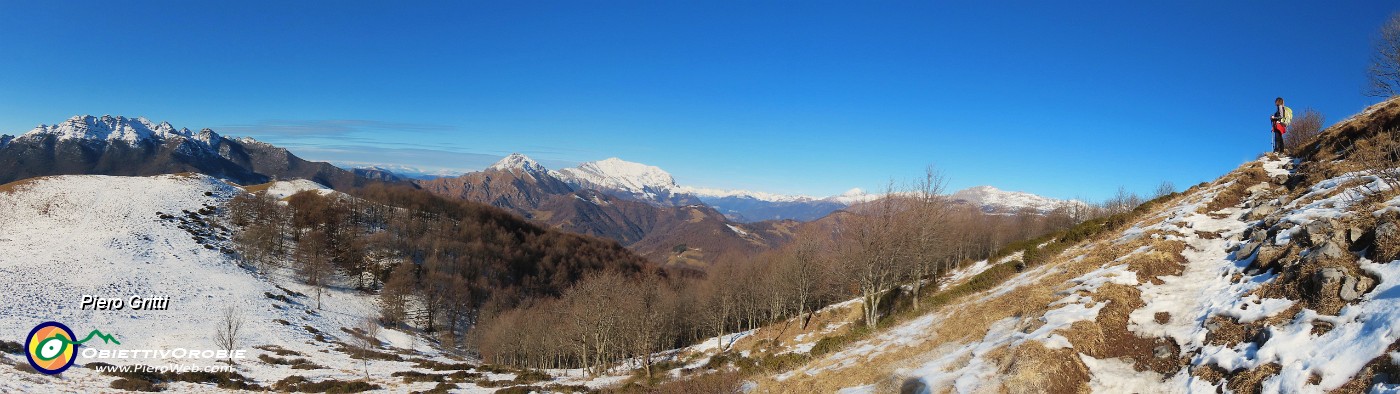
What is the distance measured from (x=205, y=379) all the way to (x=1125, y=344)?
1922 inches

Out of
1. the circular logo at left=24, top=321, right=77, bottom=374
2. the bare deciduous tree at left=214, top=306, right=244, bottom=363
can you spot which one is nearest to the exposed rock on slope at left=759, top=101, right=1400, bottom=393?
the circular logo at left=24, top=321, right=77, bottom=374

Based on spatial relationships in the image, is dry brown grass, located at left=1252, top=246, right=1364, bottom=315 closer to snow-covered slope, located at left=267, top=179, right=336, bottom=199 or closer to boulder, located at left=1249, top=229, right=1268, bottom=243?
boulder, located at left=1249, top=229, right=1268, bottom=243

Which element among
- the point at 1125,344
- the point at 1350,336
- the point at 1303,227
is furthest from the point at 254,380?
the point at 1303,227

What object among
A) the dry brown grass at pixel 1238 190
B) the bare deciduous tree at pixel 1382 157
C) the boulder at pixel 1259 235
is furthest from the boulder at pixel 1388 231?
the dry brown grass at pixel 1238 190

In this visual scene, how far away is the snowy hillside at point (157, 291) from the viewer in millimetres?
40844

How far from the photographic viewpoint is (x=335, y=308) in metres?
81.5

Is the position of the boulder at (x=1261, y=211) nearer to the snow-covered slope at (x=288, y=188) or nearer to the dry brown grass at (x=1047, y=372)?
the dry brown grass at (x=1047, y=372)

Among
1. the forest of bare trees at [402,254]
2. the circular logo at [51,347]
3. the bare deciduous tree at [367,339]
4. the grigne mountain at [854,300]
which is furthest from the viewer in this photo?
the forest of bare trees at [402,254]

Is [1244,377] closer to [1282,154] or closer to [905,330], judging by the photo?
[905,330]

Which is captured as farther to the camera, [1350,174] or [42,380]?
[42,380]

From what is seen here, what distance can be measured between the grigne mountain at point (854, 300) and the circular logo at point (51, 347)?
3.86 feet

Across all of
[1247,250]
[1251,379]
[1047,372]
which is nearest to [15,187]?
[1047,372]

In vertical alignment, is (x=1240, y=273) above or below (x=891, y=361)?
above

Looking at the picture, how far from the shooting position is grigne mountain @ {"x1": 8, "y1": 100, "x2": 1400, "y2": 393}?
11844 mm
